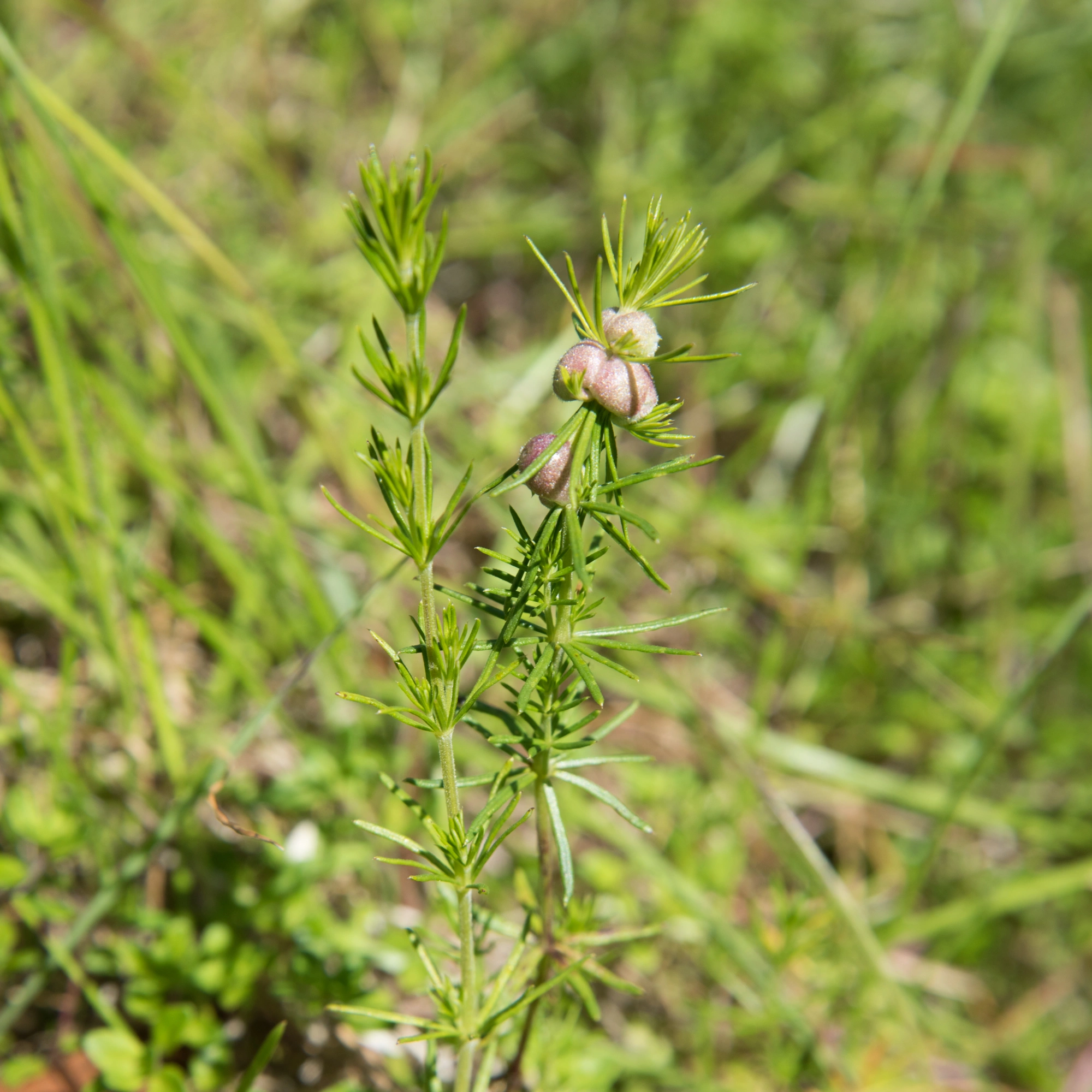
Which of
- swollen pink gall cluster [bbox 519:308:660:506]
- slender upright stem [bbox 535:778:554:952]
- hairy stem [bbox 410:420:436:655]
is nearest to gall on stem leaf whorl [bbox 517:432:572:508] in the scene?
swollen pink gall cluster [bbox 519:308:660:506]

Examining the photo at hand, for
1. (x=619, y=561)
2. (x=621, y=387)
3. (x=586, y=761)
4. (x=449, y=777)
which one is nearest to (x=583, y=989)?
(x=586, y=761)

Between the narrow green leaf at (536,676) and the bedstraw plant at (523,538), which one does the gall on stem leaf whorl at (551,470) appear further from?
the narrow green leaf at (536,676)

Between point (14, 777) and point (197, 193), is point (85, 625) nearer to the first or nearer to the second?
point (14, 777)

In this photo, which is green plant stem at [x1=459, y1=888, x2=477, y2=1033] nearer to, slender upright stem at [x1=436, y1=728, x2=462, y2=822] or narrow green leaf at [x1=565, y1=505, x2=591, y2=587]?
slender upright stem at [x1=436, y1=728, x2=462, y2=822]

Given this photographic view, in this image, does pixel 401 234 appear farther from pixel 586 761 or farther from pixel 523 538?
pixel 586 761

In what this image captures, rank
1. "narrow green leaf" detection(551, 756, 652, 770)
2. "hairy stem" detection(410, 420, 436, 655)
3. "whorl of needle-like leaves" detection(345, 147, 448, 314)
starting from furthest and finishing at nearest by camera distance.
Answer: "narrow green leaf" detection(551, 756, 652, 770), "hairy stem" detection(410, 420, 436, 655), "whorl of needle-like leaves" detection(345, 147, 448, 314)

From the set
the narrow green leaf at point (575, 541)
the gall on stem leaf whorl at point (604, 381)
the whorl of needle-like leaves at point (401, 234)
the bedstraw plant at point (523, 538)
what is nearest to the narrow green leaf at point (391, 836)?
the bedstraw plant at point (523, 538)
